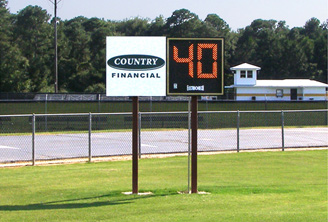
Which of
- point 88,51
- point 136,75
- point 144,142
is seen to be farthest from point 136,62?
point 88,51

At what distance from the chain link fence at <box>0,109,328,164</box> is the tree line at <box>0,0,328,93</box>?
23048 millimetres

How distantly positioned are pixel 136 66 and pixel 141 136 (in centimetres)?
1577

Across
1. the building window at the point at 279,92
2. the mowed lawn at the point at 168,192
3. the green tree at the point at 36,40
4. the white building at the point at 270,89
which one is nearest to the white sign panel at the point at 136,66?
the mowed lawn at the point at 168,192

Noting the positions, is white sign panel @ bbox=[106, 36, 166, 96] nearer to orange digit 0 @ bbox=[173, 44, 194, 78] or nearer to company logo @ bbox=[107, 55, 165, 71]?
company logo @ bbox=[107, 55, 165, 71]

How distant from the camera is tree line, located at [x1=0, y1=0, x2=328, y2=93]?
Result: 5528cm

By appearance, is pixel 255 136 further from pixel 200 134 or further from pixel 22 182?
pixel 22 182

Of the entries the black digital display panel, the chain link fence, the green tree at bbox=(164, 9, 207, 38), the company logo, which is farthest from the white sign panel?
the green tree at bbox=(164, 9, 207, 38)

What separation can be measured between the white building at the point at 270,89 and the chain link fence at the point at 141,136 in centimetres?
2007

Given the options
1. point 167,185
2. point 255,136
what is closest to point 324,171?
point 167,185

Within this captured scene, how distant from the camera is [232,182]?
12.3 m

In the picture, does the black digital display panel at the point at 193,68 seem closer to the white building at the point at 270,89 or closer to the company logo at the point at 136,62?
the company logo at the point at 136,62

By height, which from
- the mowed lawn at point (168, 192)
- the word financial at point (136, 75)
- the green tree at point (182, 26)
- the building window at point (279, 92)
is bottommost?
the mowed lawn at point (168, 192)

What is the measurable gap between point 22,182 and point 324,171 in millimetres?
7950

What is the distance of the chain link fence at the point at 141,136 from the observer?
19578 mm
